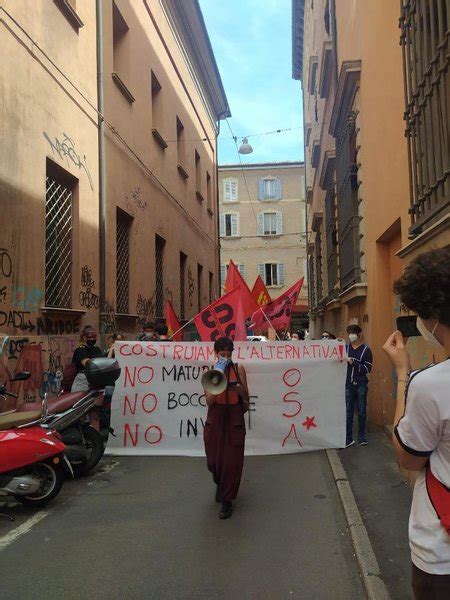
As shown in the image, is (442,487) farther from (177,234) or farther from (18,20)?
(177,234)

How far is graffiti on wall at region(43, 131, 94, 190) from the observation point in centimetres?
872

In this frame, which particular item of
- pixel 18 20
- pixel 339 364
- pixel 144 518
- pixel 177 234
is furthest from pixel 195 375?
pixel 177 234

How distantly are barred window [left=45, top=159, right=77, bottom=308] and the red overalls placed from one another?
4466mm

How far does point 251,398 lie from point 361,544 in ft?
10.7

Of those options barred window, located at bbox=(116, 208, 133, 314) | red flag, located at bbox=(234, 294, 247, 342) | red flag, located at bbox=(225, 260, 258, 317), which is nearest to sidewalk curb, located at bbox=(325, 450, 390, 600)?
red flag, located at bbox=(234, 294, 247, 342)

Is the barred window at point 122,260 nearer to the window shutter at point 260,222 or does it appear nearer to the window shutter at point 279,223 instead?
the window shutter at point 260,222

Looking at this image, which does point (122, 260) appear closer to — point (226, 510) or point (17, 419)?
point (17, 419)

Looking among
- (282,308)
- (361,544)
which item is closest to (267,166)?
(282,308)

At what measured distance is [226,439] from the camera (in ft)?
17.0

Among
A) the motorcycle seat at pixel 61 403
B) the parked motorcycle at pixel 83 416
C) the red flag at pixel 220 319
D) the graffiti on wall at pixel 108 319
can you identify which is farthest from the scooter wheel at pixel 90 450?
the graffiti on wall at pixel 108 319

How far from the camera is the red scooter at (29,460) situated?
495cm

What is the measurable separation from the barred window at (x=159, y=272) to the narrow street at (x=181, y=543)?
871cm

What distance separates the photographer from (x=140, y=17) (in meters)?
13.4

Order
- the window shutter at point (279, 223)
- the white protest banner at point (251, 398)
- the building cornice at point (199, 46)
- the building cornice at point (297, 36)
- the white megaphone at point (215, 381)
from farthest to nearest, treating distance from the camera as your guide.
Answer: the window shutter at point (279, 223), the building cornice at point (297, 36), the building cornice at point (199, 46), the white protest banner at point (251, 398), the white megaphone at point (215, 381)
